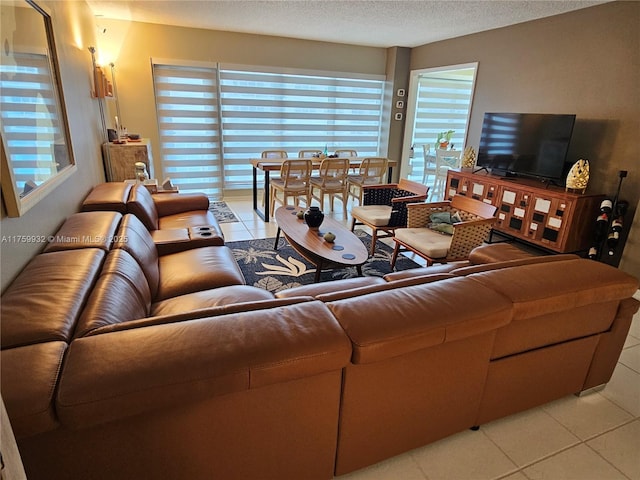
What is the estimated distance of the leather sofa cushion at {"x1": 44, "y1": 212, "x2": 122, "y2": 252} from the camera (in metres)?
1.89

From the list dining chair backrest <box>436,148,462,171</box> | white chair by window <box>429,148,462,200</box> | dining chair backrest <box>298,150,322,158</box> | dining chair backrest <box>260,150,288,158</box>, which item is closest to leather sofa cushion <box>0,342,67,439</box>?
dining chair backrest <box>260,150,288,158</box>

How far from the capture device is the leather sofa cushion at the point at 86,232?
1.89 metres

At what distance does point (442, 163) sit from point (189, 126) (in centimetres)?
402

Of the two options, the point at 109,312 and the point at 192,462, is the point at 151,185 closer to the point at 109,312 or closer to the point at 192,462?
the point at 109,312

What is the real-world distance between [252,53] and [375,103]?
2.27 metres

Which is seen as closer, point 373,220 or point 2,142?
point 2,142

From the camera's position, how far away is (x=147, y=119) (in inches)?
213

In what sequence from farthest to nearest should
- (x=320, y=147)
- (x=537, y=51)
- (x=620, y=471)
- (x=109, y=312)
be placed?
1. (x=320, y=147)
2. (x=537, y=51)
3. (x=620, y=471)
4. (x=109, y=312)

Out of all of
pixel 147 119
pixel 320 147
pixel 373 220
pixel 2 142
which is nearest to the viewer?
pixel 2 142

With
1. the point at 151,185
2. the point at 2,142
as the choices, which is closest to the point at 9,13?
the point at 2,142

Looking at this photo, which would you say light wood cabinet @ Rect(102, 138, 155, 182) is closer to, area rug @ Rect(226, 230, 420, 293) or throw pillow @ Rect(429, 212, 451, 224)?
area rug @ Rect(226, 230, 420, 293)

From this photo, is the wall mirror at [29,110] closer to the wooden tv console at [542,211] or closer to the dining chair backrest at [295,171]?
the dining chair backrest at [295,171]

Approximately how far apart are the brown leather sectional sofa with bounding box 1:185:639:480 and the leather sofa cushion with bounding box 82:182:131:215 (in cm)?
96

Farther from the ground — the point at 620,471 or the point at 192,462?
the point at 192,462
